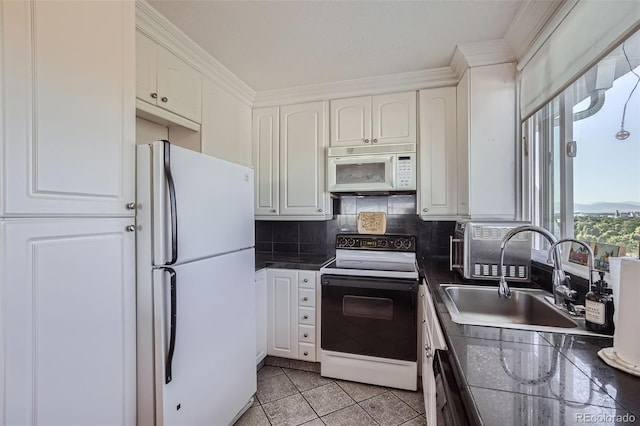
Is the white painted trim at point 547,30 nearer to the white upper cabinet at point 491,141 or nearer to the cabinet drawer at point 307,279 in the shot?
the white upper cabinet at point 491,141

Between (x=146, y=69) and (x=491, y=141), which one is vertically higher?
(x=146, y=69)

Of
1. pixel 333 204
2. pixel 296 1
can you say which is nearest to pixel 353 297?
pixel 333 204

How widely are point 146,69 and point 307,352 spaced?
86.8 inches

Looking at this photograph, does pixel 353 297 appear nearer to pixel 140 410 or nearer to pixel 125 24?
pixel 140 410

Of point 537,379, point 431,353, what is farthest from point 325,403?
point 537,379

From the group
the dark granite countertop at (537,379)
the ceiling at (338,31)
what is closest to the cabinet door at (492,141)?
the ceiling at (338,31)

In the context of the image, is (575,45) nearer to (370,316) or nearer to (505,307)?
(505,307)

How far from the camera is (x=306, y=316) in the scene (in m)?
2.28

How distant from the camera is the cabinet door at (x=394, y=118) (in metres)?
2.39

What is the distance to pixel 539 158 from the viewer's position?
1857mm

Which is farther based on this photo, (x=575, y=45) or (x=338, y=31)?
(x=338, y=31)

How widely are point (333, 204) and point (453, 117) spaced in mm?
1270

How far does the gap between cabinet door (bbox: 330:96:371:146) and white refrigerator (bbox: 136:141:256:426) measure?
111 cm

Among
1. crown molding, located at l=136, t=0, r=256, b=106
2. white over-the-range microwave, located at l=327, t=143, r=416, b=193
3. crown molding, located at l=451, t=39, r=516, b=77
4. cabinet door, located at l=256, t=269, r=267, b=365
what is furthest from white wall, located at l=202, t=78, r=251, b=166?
crown molding, located at l=451, t=39, r=516, b=77
